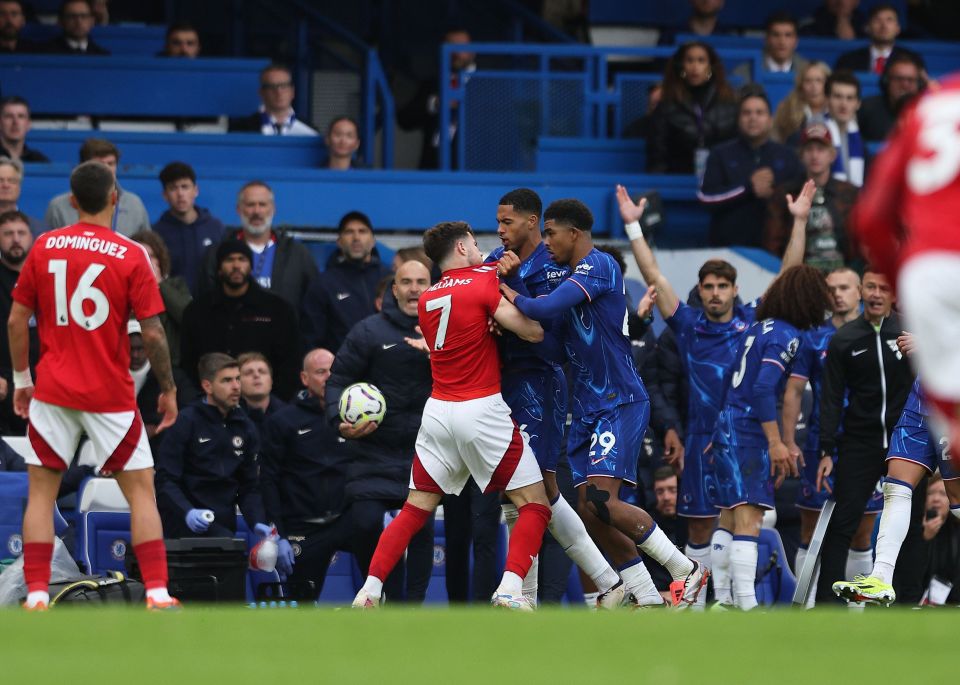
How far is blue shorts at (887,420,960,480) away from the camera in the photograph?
9844mm

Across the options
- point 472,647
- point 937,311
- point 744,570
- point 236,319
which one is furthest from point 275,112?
point 937,311

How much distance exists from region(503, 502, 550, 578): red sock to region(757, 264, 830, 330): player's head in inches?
102

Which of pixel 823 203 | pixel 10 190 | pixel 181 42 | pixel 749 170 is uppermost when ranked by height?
pixel 181 42

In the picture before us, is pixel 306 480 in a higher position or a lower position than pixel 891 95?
lower

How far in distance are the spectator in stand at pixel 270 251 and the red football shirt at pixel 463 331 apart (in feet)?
12.4

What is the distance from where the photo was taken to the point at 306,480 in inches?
442

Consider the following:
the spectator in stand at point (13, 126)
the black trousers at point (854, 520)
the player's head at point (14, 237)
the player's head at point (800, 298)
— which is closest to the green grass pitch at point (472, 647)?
the black trousers at point (854, 520)

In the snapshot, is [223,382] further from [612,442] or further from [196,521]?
[612,442]

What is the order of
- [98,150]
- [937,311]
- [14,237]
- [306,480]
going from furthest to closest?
[98,150]
[14,237]
[306,480]
[937,311]

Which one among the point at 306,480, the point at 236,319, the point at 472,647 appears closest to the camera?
the point at 472,647

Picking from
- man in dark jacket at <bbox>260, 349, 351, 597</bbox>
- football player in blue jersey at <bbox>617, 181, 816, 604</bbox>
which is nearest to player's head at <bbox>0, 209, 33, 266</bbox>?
man in dark jacket at <bbox>260, 349, 351, 597</bbox>

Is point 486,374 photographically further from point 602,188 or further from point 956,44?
point 956,44

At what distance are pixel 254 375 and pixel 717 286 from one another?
323cm

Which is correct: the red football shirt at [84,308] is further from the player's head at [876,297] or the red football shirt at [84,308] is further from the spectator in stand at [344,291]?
the player's head at [876,297]
